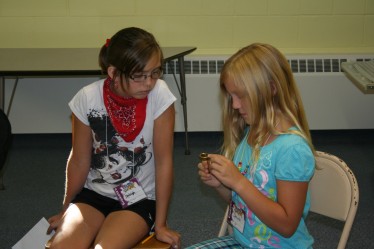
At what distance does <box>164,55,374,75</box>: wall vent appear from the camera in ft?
14.3

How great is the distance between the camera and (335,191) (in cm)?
150

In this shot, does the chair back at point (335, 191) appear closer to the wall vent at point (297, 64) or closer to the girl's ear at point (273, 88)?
the girl's ear at point (273, 88)

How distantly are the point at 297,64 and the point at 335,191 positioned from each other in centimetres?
302

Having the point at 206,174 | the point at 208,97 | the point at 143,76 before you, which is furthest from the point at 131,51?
the point at 208,97

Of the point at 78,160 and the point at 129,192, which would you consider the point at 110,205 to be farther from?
the point at 78,160

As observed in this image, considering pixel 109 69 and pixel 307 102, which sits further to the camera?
pixel 307 102

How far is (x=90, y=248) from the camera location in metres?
1.64

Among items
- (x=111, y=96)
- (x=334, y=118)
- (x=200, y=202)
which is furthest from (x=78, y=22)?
(x=111, y=96)

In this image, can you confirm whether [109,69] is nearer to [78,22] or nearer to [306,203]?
[306,203]

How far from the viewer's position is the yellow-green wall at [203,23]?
439 cm

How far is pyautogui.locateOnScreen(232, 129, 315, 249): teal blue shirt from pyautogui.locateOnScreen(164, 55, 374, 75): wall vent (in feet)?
9.36

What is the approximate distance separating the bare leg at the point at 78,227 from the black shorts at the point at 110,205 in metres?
0.03

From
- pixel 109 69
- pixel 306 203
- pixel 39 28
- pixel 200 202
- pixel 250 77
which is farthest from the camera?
pixel 39 28

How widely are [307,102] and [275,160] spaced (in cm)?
310
